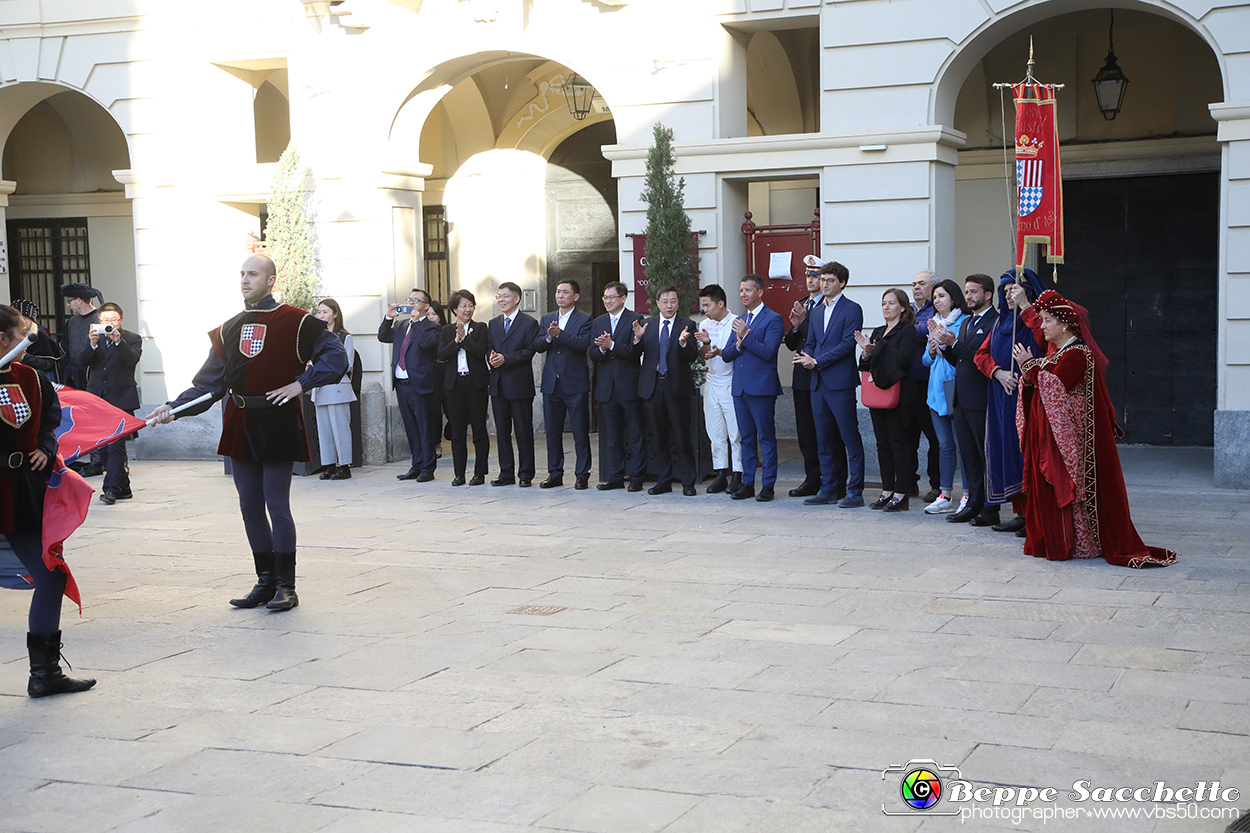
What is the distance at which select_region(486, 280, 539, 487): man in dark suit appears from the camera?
38.3 feet

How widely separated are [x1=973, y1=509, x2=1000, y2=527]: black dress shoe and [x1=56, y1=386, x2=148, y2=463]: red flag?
18.6 feet

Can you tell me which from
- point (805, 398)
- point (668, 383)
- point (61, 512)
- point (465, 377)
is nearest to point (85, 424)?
point (61, 512)

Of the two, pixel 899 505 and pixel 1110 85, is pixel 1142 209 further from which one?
pixel 899 505

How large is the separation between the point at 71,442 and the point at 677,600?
3.84 m

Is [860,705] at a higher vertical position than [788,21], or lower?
lower

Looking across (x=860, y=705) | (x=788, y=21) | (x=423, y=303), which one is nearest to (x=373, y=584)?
(x=860, y=705)

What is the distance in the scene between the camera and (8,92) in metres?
14.8

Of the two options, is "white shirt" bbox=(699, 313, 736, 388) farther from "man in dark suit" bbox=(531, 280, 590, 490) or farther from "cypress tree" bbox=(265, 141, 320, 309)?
"cypress tree" bbox=(265, 141, 320, 309)

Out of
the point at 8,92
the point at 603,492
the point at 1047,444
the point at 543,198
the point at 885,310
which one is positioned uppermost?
the point at 8,92

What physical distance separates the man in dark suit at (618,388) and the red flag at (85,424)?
420 centimetres

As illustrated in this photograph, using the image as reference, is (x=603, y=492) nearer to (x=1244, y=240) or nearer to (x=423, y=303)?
(x=423, y=303)

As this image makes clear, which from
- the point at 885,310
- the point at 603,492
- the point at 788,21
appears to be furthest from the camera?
the point at 788,21

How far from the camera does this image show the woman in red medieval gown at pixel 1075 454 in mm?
8008

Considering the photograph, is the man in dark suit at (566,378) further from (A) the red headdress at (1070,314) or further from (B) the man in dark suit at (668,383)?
(A) the red headdress at (1070,314)
